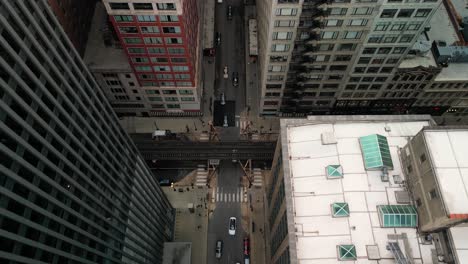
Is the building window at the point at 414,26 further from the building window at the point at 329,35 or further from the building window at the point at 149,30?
the building window at the point at 149,30

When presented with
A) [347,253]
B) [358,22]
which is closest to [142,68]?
[358,22]

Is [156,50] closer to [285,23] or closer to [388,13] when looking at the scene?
[285,23]

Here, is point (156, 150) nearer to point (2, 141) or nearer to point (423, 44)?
point (2, 141)

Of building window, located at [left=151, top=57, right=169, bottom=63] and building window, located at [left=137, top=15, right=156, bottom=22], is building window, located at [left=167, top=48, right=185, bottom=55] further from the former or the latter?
building window, located at [left=137, top=15, right=156, bottom=22]

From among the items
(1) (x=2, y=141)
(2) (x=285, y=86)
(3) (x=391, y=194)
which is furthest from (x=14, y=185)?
(2) (x=285, y=86)

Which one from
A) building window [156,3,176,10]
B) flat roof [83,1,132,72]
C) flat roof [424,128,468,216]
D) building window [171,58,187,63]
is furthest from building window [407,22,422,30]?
flat roof [83,1,132,72]

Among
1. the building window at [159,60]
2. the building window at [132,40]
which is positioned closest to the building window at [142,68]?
the building window at [159,60]

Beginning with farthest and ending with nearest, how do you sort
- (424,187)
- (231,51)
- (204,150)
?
(231,51)
(204,150)
(424,187)
